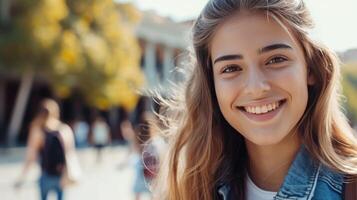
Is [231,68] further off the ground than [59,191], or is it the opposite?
[231,68]

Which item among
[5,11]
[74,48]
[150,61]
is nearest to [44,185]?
[5,11]

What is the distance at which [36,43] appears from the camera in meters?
21.0

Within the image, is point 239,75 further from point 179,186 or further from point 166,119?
point 166,119

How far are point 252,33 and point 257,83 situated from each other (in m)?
0.17

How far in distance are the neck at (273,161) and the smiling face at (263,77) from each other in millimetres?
77

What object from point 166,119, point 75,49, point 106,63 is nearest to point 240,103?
point 166,119

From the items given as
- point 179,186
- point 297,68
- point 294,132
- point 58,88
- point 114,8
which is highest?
point 114,8

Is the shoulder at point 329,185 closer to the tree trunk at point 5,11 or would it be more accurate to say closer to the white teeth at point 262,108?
the white teeth at point 262,108

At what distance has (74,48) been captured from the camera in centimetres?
2341

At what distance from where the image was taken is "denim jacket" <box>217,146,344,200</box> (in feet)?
5.62

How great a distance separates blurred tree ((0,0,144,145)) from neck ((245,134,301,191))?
60.2 feet

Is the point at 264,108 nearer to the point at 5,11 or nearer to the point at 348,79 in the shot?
the point at 348,79

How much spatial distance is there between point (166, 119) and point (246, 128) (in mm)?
643

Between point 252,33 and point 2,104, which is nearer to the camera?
point 252,33
